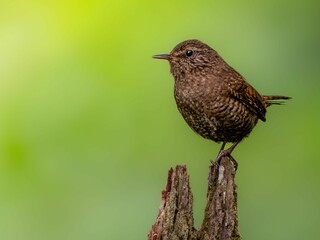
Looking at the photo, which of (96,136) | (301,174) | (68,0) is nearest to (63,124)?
(96,136)

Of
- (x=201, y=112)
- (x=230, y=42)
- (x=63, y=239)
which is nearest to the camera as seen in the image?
(x=201, y=112)

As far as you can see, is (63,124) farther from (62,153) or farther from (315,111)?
(315,111)

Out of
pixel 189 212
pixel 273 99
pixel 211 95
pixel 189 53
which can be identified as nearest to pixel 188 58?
pixel 189 53

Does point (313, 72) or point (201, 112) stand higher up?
point (313, 72)

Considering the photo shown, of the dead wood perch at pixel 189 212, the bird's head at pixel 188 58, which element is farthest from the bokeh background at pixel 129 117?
the dead wood perch at pixel 189 212

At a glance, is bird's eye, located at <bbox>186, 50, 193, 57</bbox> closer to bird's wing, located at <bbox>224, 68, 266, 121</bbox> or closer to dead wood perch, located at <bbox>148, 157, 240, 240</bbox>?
bird's wing, located at <bbox>224, 68, 266, 121</bbox>

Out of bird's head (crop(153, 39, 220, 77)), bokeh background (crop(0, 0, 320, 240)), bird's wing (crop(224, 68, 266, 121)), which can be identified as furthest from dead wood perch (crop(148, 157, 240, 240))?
bokeh background (crop(0, 0, 320, 240))
